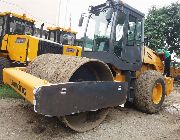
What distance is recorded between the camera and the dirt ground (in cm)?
428

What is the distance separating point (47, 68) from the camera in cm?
471

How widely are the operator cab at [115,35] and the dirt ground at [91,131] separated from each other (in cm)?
119

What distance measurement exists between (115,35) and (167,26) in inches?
475

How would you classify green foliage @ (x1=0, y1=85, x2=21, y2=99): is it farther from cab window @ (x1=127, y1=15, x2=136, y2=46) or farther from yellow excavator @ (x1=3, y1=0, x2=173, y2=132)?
cab window @ (x1=127, y1=15, x2=136, y2=46)

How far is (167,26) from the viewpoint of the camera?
17.0 metres

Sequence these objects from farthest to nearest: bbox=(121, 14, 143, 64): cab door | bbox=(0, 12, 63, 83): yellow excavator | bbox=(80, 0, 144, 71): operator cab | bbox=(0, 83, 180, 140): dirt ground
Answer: bbox=(0, 12, 63, 83): yellow excavator
bbox=(121, 14, 143, 64): cab door
bbox=(80, 0, 144, 71): operator cab
bbox=(0, 83, 180, 140): dirt ground

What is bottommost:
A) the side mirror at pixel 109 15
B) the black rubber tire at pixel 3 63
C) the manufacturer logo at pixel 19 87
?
the manufacturer logo at pixel 19 87

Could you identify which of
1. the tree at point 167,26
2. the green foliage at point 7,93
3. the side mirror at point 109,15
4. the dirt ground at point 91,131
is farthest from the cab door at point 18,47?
the tree at point 167,26

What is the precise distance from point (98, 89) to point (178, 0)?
48.8 feet

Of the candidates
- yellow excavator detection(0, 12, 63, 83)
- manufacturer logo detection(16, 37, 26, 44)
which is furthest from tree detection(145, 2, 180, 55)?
manufacturer logo detection(16, 37, 26, 44)

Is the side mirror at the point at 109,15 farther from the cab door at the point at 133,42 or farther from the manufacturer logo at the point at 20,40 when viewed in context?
the manufacturer logo at the point at 20,40

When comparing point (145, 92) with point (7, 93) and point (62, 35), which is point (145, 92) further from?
point (62, 35)

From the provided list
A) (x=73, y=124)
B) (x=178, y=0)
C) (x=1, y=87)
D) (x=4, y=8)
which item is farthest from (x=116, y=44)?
(x=4, y=8)

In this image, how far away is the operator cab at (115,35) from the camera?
5.82m
